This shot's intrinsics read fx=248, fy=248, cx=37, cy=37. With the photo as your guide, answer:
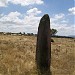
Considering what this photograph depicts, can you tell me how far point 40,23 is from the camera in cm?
1938

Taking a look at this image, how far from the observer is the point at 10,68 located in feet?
57.6

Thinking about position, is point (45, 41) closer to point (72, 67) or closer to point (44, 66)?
point (44, 66)

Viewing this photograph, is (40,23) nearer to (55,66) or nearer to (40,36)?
(40,36)

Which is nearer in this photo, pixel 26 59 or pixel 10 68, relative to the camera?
pixel 10 68

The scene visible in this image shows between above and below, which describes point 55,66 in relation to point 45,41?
below

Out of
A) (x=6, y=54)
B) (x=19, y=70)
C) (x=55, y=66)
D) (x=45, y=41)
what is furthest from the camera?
(x=6, y=54)

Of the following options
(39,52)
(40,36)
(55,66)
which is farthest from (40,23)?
(55,66)

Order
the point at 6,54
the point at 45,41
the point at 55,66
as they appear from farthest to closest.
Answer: the point at 6,54 → the point at 55,66 → the point at 45,41

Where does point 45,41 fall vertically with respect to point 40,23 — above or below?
below

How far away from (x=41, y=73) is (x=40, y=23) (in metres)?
4.01

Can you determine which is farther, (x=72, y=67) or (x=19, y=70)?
(x=72, y=67)

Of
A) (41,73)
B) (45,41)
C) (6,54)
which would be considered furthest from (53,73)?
(6,54)

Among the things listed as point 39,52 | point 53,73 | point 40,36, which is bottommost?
point 53,73

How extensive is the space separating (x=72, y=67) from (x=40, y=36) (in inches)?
159
